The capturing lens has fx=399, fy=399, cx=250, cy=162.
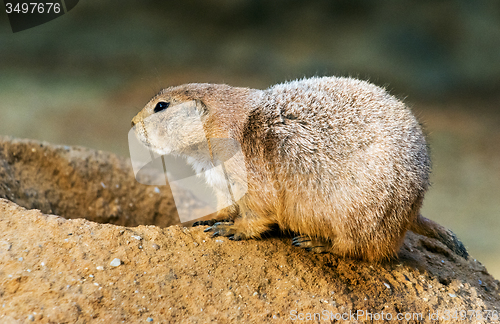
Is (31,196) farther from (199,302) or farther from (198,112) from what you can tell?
(199,302)

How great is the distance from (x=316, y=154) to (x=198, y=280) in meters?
1.31

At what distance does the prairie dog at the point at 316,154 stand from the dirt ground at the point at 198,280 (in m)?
0.25

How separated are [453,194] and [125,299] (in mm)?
7161

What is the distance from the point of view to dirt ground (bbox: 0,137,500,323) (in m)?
2.50

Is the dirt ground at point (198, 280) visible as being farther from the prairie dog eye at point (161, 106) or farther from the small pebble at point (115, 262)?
the prairie dog eye at point (161, 106)

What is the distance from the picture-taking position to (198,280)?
2832mm

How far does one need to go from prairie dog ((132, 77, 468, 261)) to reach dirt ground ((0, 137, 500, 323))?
0.25 metres

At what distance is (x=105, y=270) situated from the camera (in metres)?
2.73

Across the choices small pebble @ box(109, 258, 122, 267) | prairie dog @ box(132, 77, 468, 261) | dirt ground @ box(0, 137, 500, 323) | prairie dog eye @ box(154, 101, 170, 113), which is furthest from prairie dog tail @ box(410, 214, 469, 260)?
small pebble @ box(109, 258, 122, 267)

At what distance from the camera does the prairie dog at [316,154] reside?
123 inches

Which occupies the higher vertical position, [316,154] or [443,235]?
[316,154]

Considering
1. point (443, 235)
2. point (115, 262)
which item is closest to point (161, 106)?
point (115, 262)

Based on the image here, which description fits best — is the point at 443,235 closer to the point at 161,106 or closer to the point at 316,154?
the point at 316,154

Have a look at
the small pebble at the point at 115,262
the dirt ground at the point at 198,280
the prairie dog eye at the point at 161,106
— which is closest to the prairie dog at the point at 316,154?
the prairie dog eye at the point at 161,106
